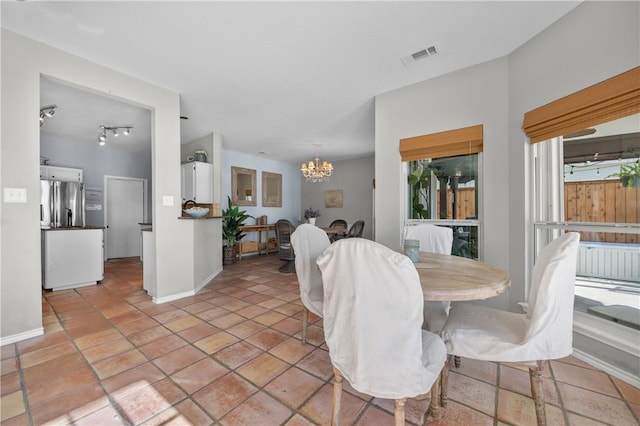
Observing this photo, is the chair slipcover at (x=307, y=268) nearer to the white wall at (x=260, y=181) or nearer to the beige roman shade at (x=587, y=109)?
the beige roman shade at (x=587, y=109)

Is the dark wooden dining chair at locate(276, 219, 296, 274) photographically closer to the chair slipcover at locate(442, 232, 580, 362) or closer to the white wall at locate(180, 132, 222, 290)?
the white wall at locate(180, 132, 222, 290)

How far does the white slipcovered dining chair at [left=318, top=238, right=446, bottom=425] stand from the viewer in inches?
37.9

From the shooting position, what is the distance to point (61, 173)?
186 inches

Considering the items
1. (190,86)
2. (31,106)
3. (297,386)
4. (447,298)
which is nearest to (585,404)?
(447,298)

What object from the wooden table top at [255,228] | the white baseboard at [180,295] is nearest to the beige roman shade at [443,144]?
the white baseboard at [180,295]

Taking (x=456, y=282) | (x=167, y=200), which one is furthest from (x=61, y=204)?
(x=456, y=282)

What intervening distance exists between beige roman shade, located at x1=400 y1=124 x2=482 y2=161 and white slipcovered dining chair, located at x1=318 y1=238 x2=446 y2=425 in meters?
2.22

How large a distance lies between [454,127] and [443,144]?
0.66 feet

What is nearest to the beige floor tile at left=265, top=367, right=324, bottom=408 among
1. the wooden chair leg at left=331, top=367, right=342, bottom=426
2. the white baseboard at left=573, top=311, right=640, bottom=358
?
the wooden chair leg at left=331, top=367, right=342, bottom=426

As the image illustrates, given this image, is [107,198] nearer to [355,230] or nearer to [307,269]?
A: [355,230]

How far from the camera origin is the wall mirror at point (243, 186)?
19.9 ft

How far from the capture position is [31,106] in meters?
2.12

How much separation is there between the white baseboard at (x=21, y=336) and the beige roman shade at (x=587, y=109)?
15.0 feet

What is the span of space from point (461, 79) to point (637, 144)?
1487mm
